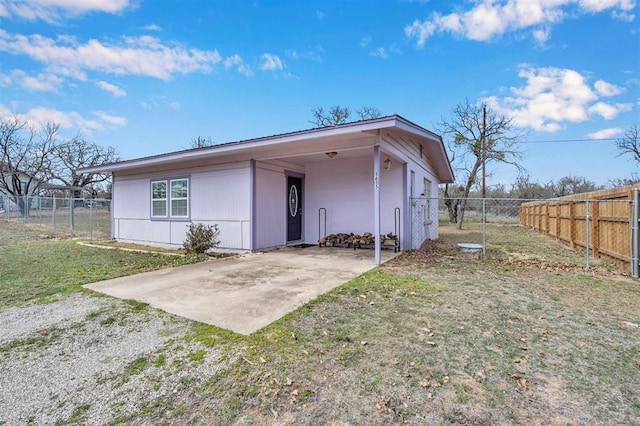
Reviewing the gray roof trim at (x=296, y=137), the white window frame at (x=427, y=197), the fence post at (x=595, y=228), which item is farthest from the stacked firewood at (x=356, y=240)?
the fence post at (x=595, y=228)

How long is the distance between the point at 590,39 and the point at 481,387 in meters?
17.4

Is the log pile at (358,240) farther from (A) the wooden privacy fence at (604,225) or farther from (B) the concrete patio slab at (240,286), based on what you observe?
(A) the wooden privacy fence at (604,225)

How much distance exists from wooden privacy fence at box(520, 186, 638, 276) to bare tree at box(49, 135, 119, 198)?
31.5 meters

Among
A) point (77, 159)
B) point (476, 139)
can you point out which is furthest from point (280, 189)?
point (77, 159)

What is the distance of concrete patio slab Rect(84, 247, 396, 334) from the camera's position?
3510mm

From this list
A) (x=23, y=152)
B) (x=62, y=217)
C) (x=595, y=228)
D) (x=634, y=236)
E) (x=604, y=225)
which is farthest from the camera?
(x=23, y=152)

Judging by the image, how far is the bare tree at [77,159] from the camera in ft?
90.2

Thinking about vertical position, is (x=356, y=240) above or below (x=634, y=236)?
below

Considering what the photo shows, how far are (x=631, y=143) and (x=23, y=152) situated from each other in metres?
45.0

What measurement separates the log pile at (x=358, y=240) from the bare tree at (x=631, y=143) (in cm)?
2207

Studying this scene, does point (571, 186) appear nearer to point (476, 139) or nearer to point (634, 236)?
point (476, 139)

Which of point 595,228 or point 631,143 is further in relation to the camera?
point 631,143

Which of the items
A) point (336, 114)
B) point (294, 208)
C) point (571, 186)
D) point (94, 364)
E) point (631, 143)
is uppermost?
point (336, 114)

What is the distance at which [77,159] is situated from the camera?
28.8m
